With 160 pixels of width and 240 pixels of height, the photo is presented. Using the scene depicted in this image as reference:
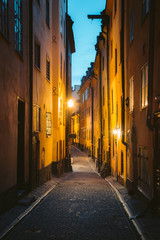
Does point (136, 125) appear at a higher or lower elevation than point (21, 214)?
higher

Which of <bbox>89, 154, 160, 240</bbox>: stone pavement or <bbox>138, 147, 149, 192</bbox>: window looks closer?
<bbox>89, 154, 160, 240</bbox>: stone pavement

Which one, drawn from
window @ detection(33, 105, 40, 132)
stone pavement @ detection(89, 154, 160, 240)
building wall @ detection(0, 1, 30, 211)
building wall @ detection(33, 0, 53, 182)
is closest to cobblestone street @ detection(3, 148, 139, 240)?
stone pavement @ detection(89, 154, 160, 240)

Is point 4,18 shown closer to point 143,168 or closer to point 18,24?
point 18,24

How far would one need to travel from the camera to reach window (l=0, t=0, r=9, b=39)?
848 centimetres

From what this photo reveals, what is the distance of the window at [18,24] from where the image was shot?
10.3 m

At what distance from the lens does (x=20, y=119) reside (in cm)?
1173

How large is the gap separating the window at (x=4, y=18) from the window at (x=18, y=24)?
1.38 metres

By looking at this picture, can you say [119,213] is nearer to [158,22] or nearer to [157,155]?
[157,155]

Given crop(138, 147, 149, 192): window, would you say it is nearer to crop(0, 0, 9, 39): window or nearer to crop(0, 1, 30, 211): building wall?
crop(0, 1, 30, 211): building wall

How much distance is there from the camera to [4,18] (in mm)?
8734

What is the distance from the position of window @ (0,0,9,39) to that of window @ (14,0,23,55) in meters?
1.38

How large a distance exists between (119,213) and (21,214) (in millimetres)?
2845

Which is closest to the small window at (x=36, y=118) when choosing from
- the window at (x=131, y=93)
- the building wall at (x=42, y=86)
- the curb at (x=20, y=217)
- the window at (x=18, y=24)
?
the building wall at (x=42, y=86)

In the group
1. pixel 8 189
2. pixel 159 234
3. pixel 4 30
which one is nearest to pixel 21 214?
pixel 8 189
